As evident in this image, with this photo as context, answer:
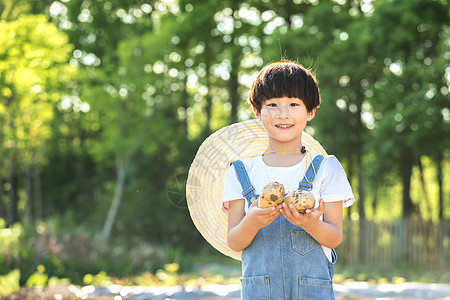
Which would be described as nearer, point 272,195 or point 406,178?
point 272,195

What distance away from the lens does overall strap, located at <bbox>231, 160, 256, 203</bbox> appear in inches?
96.3

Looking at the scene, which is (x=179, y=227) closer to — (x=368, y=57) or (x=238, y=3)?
(x=368, y=57)

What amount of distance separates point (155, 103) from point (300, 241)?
47.5 ft

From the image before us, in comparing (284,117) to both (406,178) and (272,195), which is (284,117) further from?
(406,178)

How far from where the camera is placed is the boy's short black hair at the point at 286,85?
247 cm

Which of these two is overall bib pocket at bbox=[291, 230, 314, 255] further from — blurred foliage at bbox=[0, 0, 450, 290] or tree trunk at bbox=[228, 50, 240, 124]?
tree trunk at bbox=[228, 50, 240, 124]

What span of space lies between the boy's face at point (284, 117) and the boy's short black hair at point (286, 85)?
2 cm

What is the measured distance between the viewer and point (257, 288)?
2.39m

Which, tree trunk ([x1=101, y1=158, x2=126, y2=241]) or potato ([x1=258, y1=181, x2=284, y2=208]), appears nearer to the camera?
potato ([x1=258, y1=181, x2=284, y2=208])

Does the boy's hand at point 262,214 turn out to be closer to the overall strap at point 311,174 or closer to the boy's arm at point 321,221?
the boy's arm at point 321,221

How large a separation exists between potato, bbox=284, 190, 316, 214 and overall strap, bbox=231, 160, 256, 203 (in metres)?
0.28

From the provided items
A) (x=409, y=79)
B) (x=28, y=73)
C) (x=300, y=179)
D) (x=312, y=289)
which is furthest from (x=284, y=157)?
(x=409, y=79)

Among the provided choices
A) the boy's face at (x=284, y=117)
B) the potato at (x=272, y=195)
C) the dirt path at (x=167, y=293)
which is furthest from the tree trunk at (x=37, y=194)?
the potato at (x=272, y=195)

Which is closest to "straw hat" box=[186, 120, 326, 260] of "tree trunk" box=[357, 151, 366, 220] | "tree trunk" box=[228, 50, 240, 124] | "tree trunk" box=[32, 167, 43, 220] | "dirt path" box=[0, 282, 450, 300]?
"dirt path" box=[0, 282, 450, 300]
